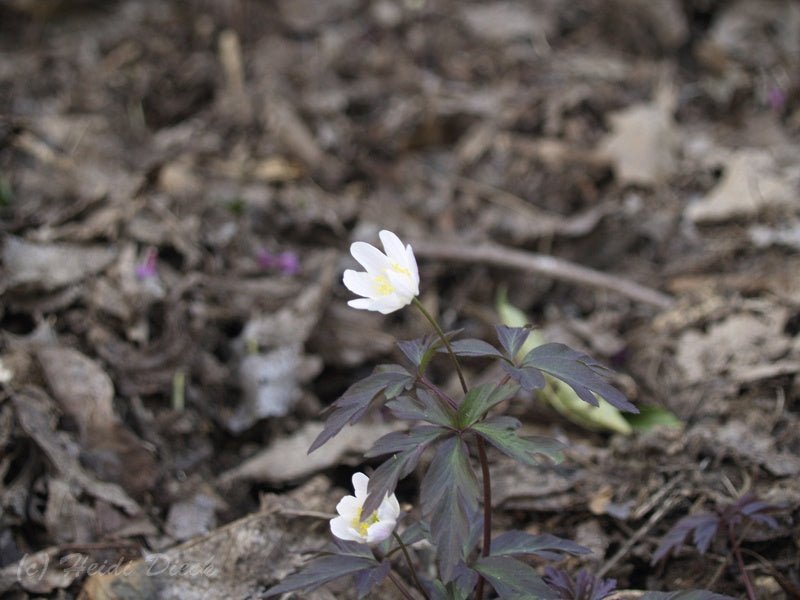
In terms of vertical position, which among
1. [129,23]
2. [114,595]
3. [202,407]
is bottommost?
[202,407]

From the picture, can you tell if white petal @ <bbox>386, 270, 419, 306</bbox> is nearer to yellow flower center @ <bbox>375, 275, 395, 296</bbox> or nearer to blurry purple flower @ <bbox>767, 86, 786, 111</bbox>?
yellow flower center @ <bbox>375, 275, 395, 296</bbox>

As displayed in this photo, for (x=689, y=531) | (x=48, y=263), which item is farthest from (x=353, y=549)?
(x=48, y=263)

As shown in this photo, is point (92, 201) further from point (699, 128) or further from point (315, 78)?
point (699, 128)

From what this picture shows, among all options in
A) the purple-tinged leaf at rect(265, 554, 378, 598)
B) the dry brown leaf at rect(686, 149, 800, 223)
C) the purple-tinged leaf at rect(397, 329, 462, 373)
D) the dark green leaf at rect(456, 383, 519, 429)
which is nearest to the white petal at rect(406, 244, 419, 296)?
the purple-tinged leaf at rect(397, 329, 462, 373)

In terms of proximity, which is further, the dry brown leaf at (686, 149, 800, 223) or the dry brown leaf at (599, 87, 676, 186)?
the dry brown leaf at (599, 87, 676, 186)

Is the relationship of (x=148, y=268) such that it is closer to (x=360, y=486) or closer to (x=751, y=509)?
(x=360, y=486)

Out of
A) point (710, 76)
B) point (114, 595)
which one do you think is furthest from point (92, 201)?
point (710, 76)

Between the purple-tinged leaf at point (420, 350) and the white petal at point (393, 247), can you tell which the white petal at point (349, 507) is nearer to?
the purple-tinged leaf at point (420, 350)
